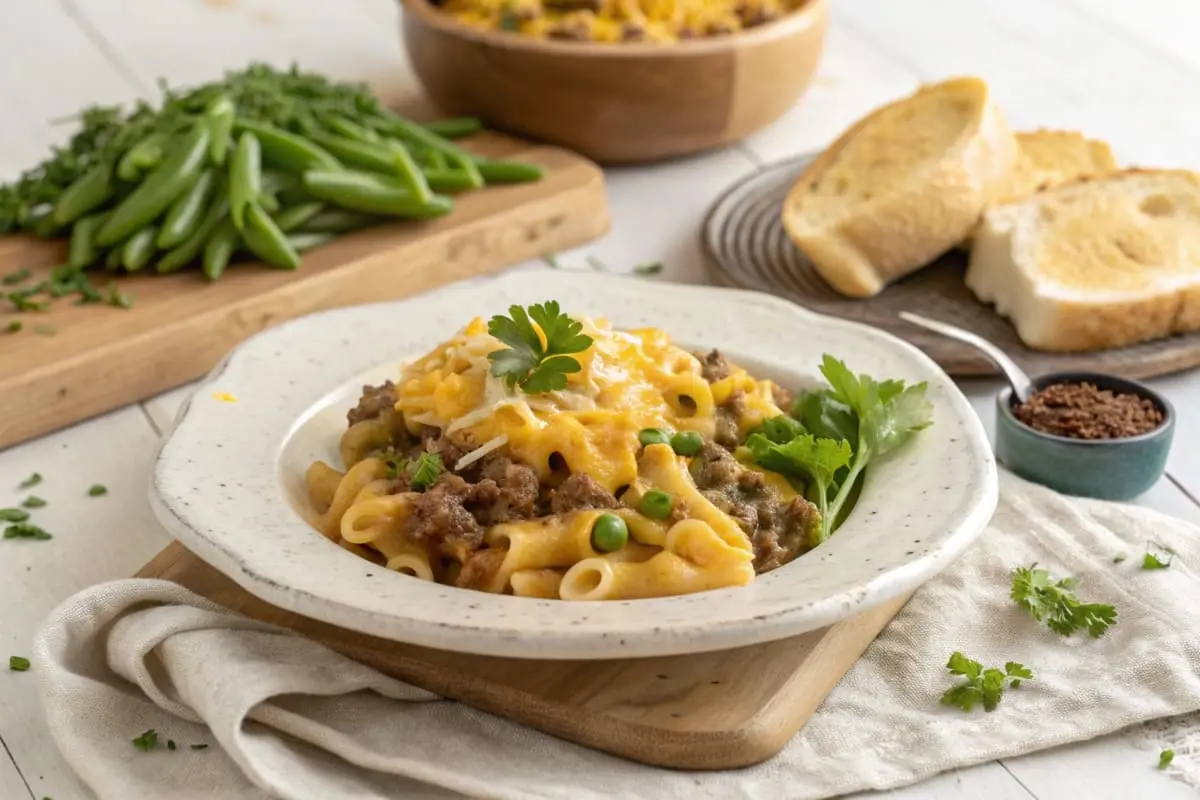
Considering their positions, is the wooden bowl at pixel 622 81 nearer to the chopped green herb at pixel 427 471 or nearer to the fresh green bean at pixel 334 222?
the fresh green bean at pixel 334 222

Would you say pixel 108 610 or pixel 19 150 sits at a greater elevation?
pixel 108 610

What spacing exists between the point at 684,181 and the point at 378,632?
3.69 metres

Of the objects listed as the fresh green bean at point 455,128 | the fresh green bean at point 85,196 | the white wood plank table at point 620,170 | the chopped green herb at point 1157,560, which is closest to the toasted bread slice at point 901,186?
the white wood plank table at point 620,170

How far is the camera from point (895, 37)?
26.8ft

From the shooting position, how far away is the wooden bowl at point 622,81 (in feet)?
20.6

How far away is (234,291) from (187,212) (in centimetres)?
36

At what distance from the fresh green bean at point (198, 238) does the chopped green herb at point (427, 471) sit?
6.86ft

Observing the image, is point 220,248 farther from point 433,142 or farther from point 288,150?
point 433,142

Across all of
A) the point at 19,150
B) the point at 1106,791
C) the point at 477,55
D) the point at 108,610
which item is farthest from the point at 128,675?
the point at 19,150

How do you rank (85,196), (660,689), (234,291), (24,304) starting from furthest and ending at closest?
(85,196), (234,291), (24,304), (660,689)

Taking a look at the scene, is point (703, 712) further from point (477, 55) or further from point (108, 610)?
point (477, 55)

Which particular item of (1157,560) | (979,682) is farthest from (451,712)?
(1157,560)

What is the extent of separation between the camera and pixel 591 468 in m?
3.75

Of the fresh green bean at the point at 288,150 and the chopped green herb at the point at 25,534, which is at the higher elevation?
the fresh green bean at the point at 288,150
